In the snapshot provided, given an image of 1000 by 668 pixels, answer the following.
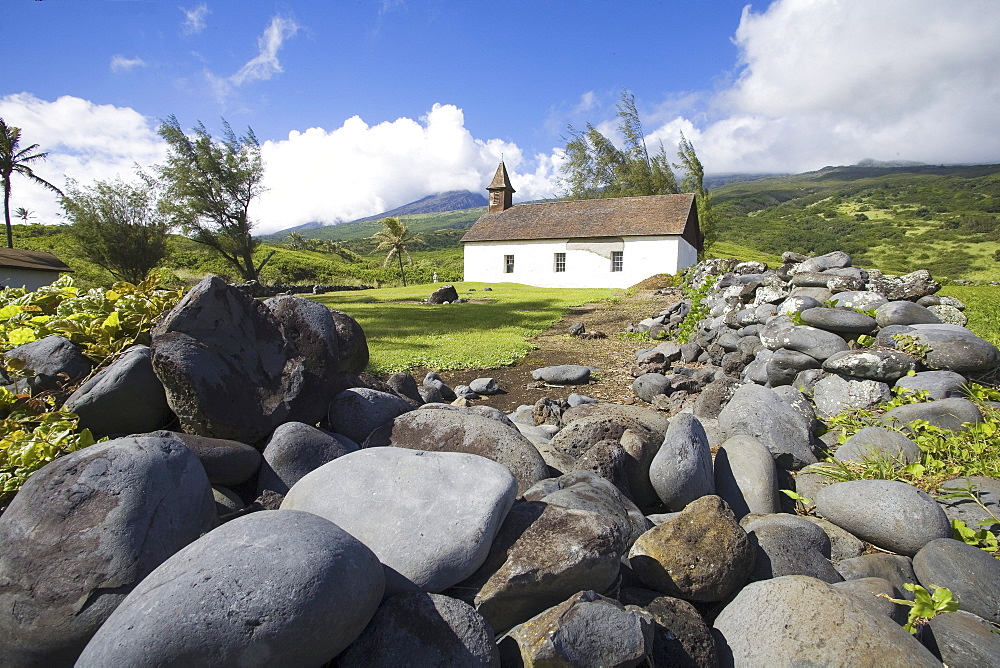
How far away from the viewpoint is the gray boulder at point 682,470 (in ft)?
11.0

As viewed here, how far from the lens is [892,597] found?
2500mm

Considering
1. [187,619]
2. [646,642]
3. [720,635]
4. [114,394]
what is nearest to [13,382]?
[114,394]

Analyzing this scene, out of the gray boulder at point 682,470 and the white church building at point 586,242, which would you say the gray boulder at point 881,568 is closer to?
the gray boulder at point 682,470

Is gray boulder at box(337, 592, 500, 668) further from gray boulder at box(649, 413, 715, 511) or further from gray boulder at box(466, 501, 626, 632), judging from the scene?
gray boulder at box(649, 413, 715, 511)

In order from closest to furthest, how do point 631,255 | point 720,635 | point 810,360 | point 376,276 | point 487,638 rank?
point 487,638 < point 720,635 < point 810,360 < point 631,255 < point 376,276

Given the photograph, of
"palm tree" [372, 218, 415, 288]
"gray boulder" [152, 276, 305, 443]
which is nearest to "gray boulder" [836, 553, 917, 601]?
"gray boulder" [152, 276, 305, 443]

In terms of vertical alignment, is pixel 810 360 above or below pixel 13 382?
below

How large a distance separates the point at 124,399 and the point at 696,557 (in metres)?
3.00

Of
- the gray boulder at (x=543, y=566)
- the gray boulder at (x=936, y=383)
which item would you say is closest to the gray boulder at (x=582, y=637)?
the gray boulder at (x=543, y=566)

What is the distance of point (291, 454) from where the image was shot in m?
2.83

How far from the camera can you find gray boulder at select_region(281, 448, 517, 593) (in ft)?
6.95

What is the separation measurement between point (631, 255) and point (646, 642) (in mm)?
30035

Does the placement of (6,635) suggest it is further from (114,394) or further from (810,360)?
(810,360)

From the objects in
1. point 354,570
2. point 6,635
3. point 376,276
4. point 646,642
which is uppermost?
point 354,570
